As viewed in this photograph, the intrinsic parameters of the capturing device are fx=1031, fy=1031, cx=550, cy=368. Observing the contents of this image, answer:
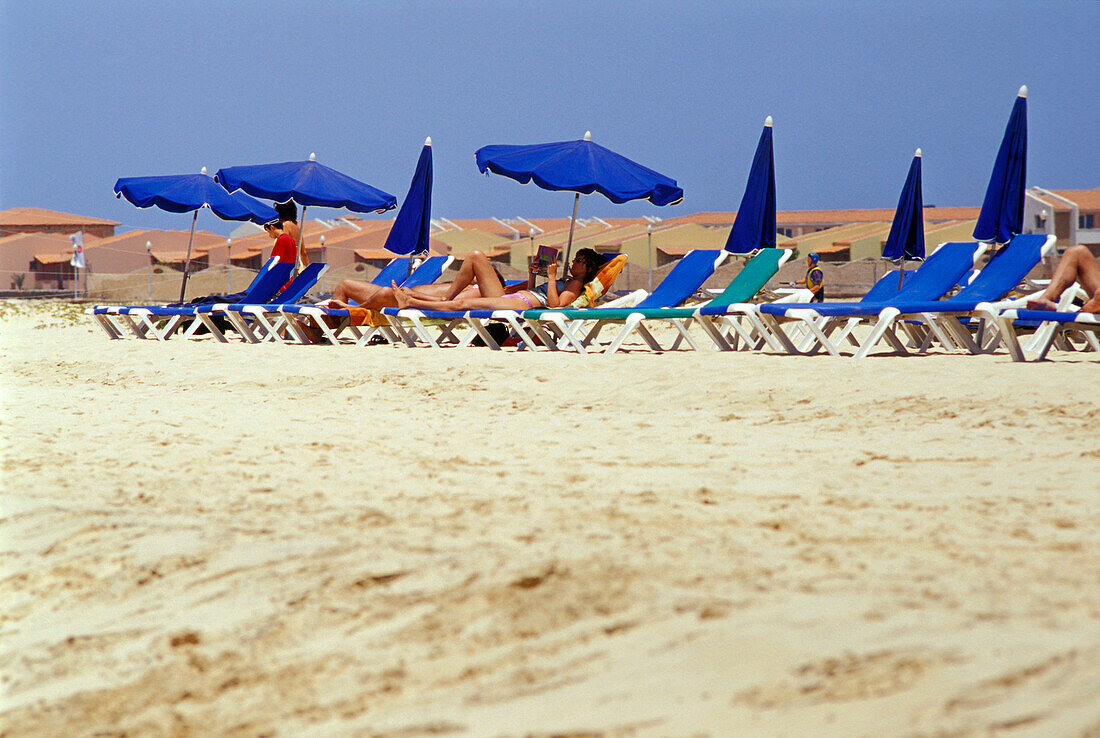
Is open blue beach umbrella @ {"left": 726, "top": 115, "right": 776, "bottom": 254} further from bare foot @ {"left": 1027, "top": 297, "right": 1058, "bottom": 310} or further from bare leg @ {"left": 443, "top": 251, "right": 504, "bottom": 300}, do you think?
bare foot @ {"left": 1027, "top": 297, "right": 1058, "bottom": 310}

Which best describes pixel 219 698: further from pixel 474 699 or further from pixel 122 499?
pixel 122 499

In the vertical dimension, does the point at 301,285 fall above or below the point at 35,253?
above

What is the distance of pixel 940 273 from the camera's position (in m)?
7.55

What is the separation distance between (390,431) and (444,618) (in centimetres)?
233

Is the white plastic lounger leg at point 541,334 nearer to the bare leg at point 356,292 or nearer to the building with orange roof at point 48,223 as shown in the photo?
the bare leg at point 356,292

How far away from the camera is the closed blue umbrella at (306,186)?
10828 mm

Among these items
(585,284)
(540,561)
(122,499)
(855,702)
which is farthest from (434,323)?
(855,702)

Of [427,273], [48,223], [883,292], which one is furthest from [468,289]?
[48,223]

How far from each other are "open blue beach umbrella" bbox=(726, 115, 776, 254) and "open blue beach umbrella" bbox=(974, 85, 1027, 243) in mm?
1903

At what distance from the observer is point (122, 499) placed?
337cm

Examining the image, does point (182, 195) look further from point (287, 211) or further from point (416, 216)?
point (416, 216)

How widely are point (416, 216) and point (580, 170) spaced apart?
2.31 metres

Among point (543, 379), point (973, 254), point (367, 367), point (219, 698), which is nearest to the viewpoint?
point (219, 698)

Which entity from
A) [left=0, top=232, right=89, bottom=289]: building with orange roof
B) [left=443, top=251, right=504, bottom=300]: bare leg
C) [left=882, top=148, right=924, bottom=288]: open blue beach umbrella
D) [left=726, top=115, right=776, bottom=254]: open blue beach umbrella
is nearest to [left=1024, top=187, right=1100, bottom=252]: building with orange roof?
[left=882, top=148, right=924, bottom=288]: open blue beach umbrella
